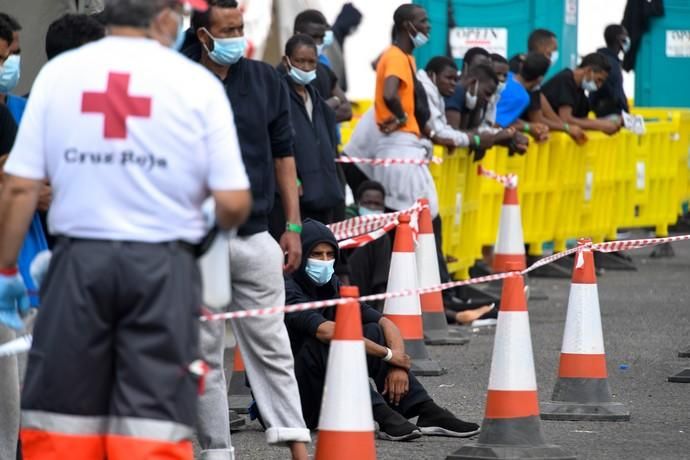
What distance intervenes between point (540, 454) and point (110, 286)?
2843 millimetres

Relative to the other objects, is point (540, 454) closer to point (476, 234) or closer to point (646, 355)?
point (646, 355)

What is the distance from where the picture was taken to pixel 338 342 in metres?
6.97

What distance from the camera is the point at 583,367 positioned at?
9078 millimetres

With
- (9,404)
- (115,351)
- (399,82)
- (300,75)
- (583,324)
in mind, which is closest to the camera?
(115,351)

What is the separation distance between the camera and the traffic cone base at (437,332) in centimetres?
1203

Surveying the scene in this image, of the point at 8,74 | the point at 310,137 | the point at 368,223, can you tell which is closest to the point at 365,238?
the point at 310,137

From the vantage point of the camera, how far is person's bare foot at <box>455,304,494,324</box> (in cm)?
1295

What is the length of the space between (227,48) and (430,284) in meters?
4.96

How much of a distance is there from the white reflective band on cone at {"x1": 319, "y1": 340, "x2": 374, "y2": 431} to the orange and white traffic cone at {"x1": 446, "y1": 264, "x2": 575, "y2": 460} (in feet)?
2.61

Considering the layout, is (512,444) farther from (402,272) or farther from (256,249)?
(402,272)

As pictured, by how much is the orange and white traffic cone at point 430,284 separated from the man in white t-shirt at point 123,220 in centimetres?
640

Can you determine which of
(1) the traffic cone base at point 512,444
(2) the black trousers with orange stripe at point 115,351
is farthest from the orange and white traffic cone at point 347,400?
(2) the black trousers with orange stripe at point 115,351

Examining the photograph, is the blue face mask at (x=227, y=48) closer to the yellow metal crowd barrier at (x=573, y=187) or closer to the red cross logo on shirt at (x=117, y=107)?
the red cross logo on shirt at (x=117, y=107)

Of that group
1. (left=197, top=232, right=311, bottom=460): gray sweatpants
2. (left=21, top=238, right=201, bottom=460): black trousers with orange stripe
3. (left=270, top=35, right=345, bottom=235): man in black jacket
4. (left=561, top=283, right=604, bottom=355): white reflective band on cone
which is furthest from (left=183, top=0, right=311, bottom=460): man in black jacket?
(left=270, top=35, right=345, bottom=235): man in black jacket
